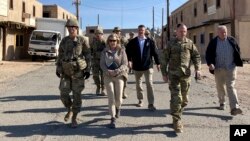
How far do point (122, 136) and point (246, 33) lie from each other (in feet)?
72.3

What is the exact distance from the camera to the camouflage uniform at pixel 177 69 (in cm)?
626

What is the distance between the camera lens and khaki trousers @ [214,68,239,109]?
292 inches

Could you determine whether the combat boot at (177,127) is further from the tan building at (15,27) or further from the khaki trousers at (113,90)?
the tan building at (15,27)

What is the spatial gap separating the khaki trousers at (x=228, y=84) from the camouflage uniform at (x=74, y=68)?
9.60 ft

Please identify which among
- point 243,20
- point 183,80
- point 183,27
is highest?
point 243,20

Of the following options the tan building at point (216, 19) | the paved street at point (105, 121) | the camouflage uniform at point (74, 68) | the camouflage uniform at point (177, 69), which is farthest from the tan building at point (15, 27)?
the camouflage uniform at point (177, 69)

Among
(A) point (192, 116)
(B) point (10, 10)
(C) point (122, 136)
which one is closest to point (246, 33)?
(B) point (10, 10)

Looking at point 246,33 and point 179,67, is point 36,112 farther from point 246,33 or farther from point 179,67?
point 246,33

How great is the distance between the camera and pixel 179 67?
6379 mm

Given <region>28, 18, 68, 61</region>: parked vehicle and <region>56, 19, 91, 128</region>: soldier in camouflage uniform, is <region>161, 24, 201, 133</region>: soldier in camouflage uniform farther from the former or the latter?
<region>28, 18, 68, 61</region>: parked vehicle

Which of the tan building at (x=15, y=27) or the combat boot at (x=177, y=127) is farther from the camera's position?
the tan building at (x=15, y=27)

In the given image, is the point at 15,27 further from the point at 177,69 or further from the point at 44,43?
the point at 177,69

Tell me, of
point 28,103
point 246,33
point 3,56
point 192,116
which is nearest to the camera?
point 192,116

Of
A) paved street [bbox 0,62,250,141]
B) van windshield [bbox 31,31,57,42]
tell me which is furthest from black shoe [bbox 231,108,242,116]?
van windshield [bbox 31,31,57,42]
